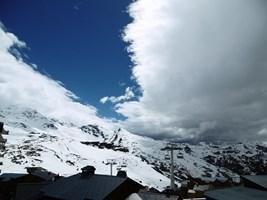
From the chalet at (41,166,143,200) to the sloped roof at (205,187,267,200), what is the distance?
13980 millimetres

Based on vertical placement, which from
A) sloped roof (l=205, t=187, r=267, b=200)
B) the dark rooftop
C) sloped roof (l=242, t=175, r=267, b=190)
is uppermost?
the dark rooftop

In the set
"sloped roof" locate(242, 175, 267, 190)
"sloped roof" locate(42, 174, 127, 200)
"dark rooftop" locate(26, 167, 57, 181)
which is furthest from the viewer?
"dark rooftop" locate(26, 167, 57, 181)

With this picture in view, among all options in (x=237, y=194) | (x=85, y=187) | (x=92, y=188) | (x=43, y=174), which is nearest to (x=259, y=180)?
(x=237, y=194)

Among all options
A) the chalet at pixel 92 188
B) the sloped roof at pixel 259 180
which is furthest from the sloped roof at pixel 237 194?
the chalet at pixel 92 188

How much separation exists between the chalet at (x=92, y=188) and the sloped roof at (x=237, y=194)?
13980 millimetres

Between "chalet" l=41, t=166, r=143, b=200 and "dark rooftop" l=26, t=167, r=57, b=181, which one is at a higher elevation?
"dark rooftop" l=26, t=167, r=57, b=181

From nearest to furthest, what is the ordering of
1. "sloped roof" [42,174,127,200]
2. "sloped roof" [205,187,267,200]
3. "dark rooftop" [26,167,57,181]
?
"sloped roof" [205,187,267,200] → "sloped roof" [42,174,127,200] → "dark rooftop" [26,167,57,181]

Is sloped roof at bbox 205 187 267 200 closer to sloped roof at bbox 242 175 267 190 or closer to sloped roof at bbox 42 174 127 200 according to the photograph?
sloped roof at bbox 242 175 267 190

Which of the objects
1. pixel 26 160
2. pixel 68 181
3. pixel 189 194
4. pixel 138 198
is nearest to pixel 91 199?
pixel 138 198

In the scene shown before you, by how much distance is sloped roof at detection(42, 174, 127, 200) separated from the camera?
47.0 meters

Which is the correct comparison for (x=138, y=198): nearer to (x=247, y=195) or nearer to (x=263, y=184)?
(x=247, y=195)

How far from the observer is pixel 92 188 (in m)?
48.6

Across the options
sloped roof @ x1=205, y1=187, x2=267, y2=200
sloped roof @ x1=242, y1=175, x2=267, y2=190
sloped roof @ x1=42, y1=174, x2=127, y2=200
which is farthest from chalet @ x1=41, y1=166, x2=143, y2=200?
sloped roof @ x1=242, y1=175, x2=267, y2=190

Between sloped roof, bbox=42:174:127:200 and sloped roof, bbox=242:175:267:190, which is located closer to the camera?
sloped roof, bbox=42:174:127:200
